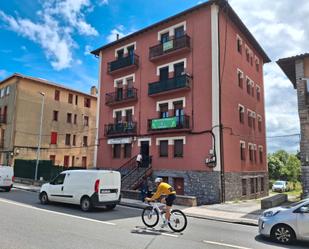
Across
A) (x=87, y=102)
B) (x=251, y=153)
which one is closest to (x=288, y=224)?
(x=251, y=153)

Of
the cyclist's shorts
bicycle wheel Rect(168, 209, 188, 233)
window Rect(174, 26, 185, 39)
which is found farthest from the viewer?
window Rect(174, 26, 185, 39)

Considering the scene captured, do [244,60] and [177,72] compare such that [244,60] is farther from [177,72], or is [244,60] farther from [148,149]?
[148,149]

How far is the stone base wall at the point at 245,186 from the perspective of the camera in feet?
69.3

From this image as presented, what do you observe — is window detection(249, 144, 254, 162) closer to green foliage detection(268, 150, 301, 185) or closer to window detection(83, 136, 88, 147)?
window detection(83, 136, 88, 147)

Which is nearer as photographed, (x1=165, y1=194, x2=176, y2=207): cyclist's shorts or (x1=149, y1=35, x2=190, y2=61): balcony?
(x1=165, y1=194, x2=176, y2=207): cyclist's shorts

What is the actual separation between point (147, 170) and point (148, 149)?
1.97 m

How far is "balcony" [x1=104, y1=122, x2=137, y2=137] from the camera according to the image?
83.4ft

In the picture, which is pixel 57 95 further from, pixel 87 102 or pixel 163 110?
pixel 163 110

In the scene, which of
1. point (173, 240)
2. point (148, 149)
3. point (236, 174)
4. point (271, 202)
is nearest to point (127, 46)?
point (148, 149)

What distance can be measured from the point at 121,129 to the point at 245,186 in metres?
11.5

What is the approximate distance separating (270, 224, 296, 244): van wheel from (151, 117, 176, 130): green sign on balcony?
1378 centimetres

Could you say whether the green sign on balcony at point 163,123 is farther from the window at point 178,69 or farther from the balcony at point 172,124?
the window at point 178,69

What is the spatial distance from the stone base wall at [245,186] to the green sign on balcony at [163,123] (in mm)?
5347

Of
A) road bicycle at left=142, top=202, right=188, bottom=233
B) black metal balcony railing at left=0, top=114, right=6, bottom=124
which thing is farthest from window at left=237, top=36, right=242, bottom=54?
black metal balcony railing at left=0, top=114, right=6, bottom=124
